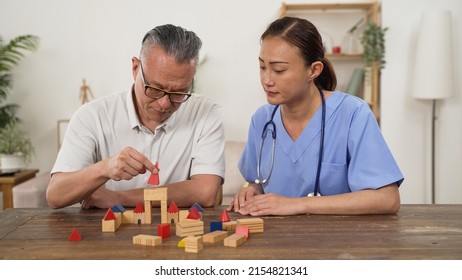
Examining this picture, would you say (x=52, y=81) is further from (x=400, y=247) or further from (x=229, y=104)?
(x=400, y=247)

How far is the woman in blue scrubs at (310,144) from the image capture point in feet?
6.64

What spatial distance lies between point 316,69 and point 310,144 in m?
0.30

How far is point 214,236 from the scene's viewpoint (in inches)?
62.7

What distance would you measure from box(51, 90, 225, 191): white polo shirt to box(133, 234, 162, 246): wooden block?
85 centimetres

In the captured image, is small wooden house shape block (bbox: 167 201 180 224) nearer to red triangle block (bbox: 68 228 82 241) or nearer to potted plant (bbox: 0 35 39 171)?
red triangle block (bbox: 68 228 82 241)

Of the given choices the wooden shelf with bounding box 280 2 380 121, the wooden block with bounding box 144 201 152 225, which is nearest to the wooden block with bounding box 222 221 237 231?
the wooden block with bounding box 144 201 152 225

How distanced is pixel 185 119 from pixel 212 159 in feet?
0.76

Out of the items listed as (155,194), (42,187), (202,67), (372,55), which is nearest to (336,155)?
(155,194)

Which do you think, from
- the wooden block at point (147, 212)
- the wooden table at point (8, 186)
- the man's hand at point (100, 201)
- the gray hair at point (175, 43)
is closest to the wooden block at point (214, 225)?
the wooden block at point (147, 212)

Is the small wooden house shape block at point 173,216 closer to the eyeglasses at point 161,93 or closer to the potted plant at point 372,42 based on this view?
the eyeglasses at point 161,93

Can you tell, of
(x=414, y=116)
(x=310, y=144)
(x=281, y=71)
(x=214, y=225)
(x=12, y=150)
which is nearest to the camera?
(x=214, y=225)

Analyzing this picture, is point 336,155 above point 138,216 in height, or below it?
above

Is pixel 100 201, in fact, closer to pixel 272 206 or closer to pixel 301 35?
pixel 272 206

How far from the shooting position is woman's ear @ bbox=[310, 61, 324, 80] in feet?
7.31
